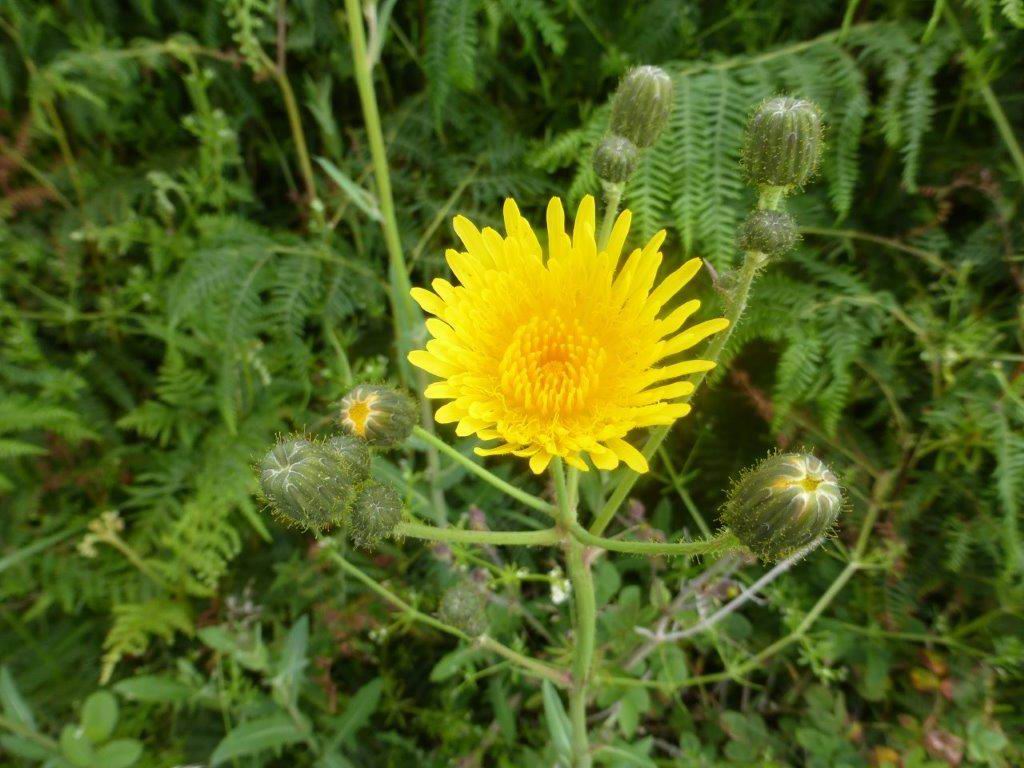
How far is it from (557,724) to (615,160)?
1.20 metres

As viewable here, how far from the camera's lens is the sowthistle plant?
121 cm

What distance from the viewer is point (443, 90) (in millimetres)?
2072

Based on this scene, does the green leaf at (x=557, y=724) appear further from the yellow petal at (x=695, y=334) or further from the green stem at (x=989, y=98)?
the green stem at (x=989, y=98)

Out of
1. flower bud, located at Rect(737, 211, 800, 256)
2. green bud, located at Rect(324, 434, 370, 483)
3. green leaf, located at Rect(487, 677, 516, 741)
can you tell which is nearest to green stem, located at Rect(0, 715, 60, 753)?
green leaf, located at Rect(487, 677, 516, 741)

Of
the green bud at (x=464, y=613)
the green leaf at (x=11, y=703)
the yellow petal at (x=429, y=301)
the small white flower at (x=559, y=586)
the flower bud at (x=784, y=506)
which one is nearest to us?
the flower bud at (x=784, y=506)

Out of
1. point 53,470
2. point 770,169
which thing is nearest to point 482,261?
point 770,169

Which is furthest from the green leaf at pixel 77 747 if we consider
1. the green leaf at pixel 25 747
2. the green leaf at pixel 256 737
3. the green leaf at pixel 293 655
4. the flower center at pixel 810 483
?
the flower center at pixel 810 483

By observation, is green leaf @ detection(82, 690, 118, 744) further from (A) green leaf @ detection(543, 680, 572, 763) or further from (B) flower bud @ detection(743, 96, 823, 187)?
(B) flower bud @ detection(743, 96, 823, 187)

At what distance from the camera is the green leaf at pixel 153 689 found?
1955 mm

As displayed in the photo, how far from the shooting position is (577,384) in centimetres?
147

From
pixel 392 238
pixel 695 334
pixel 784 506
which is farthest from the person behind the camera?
pixel 392 238

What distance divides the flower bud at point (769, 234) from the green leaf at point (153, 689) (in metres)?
1.84

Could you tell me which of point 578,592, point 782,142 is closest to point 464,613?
point 578,592

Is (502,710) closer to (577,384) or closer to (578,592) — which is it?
(578,592)
